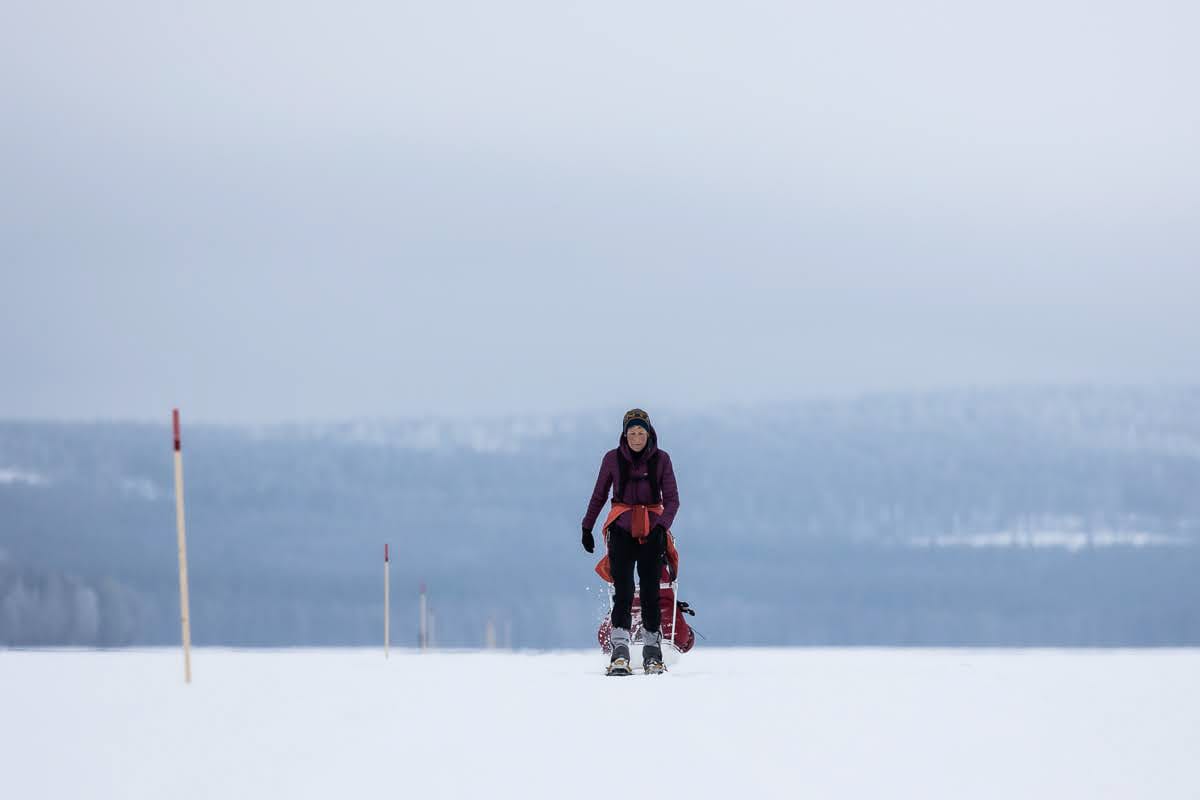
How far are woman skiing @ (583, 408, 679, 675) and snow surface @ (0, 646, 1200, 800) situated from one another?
50 centimetres

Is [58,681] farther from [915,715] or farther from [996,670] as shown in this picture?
[996,670]

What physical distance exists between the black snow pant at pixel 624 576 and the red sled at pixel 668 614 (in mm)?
208

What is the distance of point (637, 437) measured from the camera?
1477 centimetres

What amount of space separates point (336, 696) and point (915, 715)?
4360 mm

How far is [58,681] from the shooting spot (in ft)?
44.0

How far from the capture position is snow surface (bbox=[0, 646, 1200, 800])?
8727 mm

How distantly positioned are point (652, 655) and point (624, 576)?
0.80 metres

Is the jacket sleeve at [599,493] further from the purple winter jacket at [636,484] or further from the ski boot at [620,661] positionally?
the ski boot at [620,661]

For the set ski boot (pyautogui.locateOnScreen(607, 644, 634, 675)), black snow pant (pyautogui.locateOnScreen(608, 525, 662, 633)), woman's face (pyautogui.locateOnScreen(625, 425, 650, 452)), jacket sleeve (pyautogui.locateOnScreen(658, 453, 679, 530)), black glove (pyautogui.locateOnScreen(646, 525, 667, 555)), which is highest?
woman's face (pyautogui.locateOnScreen(625, 425, 650, 452))

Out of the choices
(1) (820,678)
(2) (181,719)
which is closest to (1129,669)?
(1) (820,678)

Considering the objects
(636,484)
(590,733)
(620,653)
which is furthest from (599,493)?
(590,733)

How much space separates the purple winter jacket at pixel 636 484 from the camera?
14852 millimetres

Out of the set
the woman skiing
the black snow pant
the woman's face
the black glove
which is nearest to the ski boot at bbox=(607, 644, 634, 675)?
the woman skiing

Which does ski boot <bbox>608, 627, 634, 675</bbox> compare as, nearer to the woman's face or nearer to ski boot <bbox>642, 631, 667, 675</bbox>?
ski boot <bbox>642, 631, 667, 675</bbox>
